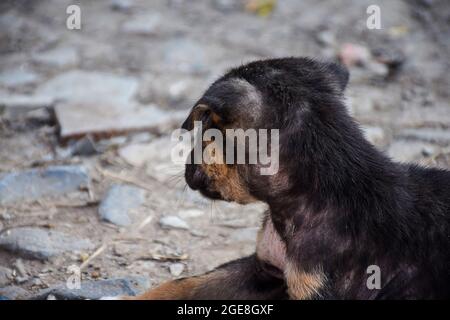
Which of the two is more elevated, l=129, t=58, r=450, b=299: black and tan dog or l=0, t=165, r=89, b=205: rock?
l=129, t=58, r=450, b=299: black and tan dog

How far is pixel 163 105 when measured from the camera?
243 inches

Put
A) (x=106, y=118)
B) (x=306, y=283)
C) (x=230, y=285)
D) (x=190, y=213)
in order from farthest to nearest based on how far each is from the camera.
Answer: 1. (x=106, y=118)
2. (x=190, y=213)
3. (x=230, y=285)
4. (x=306, y=283)

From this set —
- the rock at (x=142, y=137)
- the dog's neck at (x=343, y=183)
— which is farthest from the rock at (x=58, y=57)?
the dog's neck at (x=343, y=183)

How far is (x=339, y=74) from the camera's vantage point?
12.3 feet

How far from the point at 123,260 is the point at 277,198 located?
4.47 feet

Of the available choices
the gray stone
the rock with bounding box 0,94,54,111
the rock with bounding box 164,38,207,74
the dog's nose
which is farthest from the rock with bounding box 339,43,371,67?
the gray stone

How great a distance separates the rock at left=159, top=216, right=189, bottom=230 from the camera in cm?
475

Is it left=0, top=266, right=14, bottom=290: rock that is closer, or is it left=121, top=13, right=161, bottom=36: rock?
left=0, top=266, right=14, bottom=290: rock

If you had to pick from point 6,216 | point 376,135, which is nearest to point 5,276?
point 6,216

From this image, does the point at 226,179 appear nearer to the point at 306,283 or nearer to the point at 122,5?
the point at 306,283

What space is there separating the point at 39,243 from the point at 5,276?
1.16 ft

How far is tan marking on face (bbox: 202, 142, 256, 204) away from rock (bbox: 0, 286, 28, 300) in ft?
4.21

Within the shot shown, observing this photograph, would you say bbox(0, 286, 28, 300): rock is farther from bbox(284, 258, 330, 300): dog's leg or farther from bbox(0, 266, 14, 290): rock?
bbox(284, 258, 330, 300): dog's leg

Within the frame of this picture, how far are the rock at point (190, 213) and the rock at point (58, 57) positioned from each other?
8.35ft
